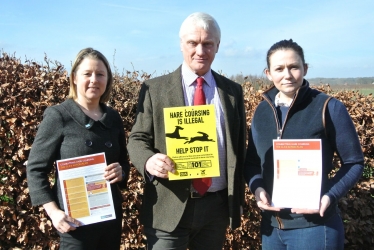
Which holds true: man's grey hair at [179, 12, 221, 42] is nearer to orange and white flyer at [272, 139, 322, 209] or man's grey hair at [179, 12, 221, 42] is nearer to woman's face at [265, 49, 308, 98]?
woman's face at [265, 49, 308, 98]

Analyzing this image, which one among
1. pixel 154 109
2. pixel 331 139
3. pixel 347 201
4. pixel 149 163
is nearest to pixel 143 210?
pixel 149 163

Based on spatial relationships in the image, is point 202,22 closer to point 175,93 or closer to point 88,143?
point 175,93

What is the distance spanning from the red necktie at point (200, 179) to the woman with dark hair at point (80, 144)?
54cm

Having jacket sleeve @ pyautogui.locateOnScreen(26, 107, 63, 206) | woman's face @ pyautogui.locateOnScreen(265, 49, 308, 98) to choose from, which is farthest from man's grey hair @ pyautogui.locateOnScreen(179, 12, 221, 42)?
jacket sleeve @ pyautogui.locateOnScreen(26, 107, 63, 206)

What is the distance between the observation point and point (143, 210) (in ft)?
9.68

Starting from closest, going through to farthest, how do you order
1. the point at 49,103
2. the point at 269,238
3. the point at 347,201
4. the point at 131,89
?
the point at 269,238 < the point at 49,103 < the point at 131,89 < the point at 347,201

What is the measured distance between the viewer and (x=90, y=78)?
2676 millimetres

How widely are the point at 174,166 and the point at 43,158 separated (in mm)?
877

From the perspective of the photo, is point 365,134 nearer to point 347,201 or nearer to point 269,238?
point 347,201

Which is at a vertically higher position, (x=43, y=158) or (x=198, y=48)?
(x=198, y=48)

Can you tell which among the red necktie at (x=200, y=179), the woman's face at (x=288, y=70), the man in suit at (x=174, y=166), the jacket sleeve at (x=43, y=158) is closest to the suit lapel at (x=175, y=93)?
the man in suit at (x=174, y=166)

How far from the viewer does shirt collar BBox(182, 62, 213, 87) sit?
2.89 m

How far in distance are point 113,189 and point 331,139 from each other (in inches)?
61.9

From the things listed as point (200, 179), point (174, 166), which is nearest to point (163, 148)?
point (174, 166)
